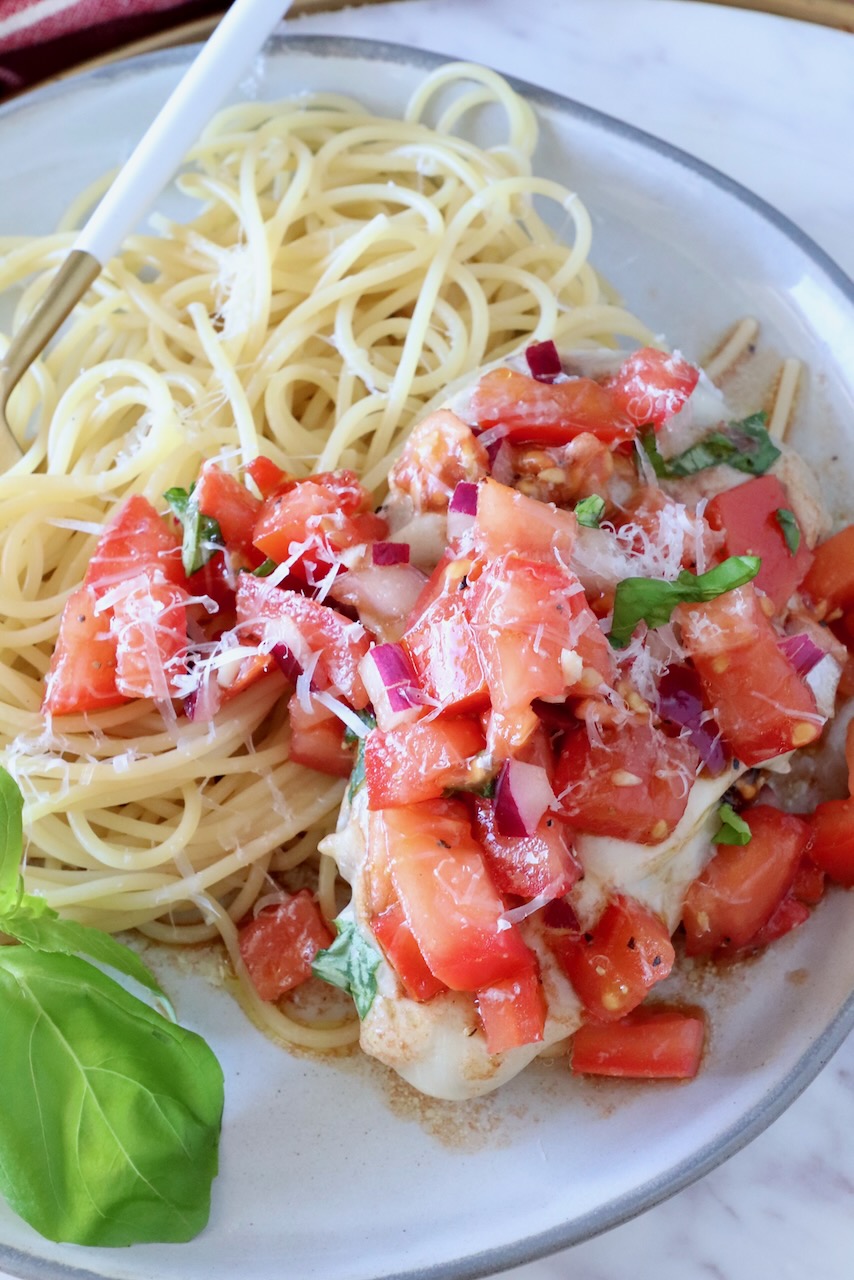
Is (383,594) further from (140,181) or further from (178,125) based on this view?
(178,125)

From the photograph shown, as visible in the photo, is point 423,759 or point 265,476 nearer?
point 423,759

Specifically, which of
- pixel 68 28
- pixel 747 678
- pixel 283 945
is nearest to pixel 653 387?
pixel 747 678

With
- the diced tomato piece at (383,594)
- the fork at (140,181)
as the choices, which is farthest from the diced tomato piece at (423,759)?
the fork at (140,181)

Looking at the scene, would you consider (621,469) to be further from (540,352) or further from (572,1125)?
(572,1125)

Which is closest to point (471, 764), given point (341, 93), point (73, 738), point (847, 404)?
point (73, 738)

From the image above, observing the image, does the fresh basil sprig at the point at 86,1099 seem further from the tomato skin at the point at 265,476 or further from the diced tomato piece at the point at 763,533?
the diced tomato piece at the point at 763,533

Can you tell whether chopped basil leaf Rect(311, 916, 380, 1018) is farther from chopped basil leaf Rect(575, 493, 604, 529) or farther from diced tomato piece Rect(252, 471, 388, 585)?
chopped basil leaf Rect(575, 493, 604, 529)
